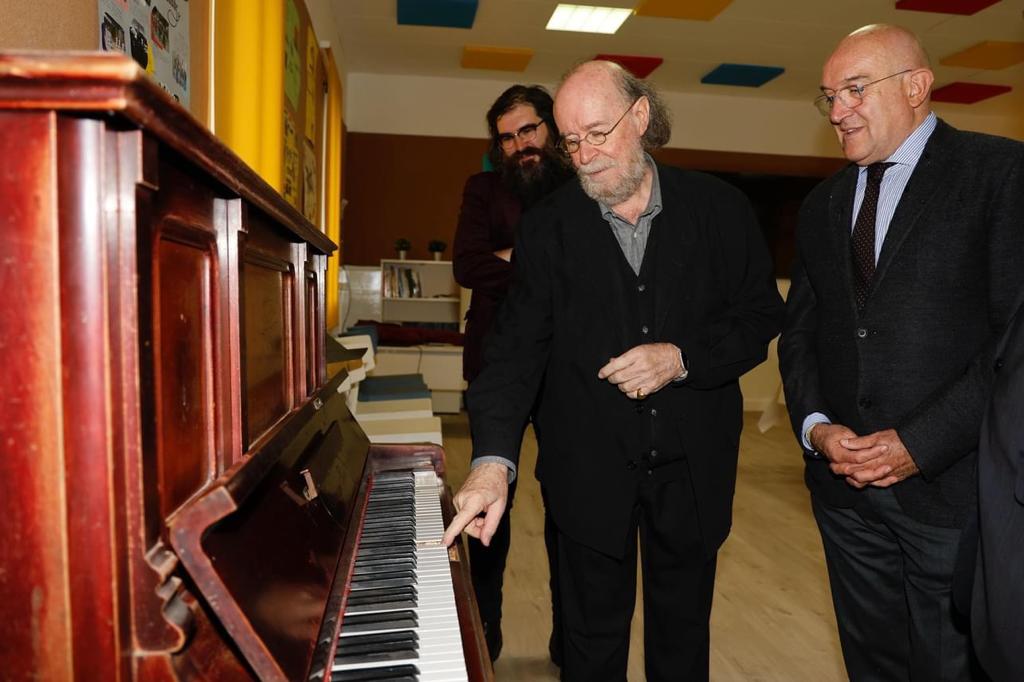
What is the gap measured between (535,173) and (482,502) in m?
1.22

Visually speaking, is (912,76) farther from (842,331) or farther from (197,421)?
(197,421)

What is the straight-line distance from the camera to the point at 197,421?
2.62 ft

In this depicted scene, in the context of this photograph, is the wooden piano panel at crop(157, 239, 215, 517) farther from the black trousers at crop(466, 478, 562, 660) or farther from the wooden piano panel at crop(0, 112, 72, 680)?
the black trousers at crop(466, 478, 562, 660)

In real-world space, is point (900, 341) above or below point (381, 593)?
above

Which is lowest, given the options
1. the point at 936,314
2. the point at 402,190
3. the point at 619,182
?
the point at 936,314

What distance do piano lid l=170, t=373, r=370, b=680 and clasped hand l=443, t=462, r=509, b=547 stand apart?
19 cm

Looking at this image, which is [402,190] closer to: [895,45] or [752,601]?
[752,601]

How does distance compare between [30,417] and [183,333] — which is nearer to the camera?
[30,417]

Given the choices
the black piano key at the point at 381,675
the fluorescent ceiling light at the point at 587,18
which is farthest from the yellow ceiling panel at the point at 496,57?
the black piano key at the point at 381,675

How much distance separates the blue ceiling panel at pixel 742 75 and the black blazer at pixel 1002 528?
6227 mm

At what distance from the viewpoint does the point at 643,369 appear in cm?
→ 148

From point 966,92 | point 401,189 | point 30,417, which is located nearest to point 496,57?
point 401,189

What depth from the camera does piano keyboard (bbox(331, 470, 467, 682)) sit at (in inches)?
32.5

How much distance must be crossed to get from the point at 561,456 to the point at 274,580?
882 mm
